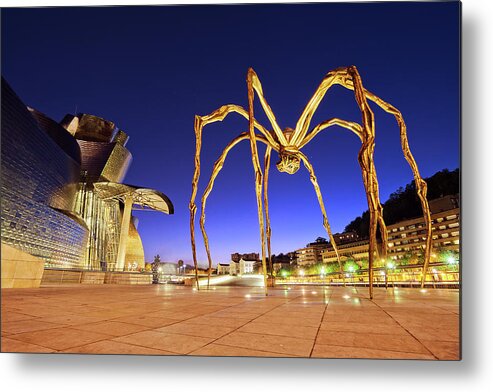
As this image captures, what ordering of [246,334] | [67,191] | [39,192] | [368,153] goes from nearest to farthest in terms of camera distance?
[246,334] < [368,153] < [39,192] < [67,191]

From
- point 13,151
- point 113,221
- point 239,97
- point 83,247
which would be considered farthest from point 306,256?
point 239,97

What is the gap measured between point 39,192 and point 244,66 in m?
32.8

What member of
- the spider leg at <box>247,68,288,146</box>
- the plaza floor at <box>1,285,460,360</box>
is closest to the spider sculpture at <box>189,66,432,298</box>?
the spider leg at <box>247,68,288,146</box>

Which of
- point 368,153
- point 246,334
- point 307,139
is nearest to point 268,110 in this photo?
point 307,139

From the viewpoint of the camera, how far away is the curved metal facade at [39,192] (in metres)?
25.6

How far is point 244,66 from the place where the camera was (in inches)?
230

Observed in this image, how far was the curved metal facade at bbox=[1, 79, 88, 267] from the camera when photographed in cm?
2556

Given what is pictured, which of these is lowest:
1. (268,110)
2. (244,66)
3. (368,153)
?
(368,153)

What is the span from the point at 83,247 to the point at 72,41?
3960 cm

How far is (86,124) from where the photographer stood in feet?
159

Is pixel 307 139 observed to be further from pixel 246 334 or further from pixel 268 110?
pixel 246 334

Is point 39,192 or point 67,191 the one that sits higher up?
point 67,191

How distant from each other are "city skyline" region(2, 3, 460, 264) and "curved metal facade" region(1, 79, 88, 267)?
19780 millimetres

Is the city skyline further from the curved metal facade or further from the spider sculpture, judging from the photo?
the curved metal facade
